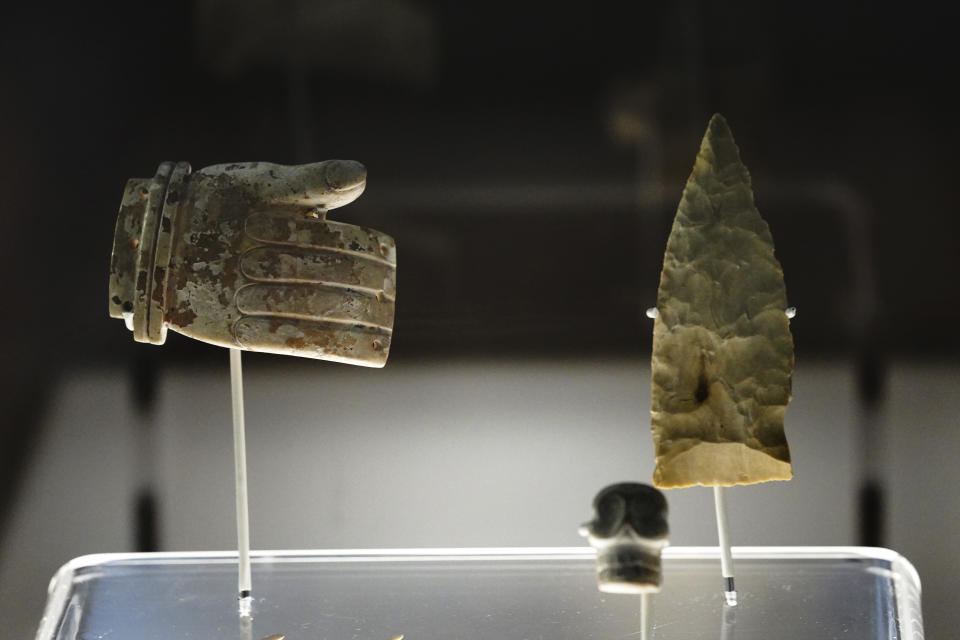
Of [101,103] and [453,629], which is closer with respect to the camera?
[453,629]

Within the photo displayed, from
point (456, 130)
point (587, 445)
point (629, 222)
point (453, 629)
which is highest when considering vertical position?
point (456, 130)

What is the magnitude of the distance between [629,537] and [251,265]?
0.58 metres

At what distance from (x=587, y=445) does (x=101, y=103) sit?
93 centimetres

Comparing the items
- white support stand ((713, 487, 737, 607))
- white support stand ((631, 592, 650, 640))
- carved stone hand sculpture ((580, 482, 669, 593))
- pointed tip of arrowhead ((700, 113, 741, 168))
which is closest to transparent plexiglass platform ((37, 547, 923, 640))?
white support stand ((713, 487, 737, 607))

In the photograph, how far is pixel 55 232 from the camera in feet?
6.93

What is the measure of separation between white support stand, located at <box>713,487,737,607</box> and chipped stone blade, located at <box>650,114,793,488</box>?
9 cm

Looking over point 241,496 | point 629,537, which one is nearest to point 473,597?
point 241,496

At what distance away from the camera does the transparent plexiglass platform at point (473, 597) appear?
1.66 meters

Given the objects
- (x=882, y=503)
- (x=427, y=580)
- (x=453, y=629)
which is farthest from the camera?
(x=882, y=503)

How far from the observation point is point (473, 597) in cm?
176

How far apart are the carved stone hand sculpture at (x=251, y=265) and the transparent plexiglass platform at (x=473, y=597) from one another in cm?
35

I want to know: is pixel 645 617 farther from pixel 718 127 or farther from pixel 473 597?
pixel 718 127

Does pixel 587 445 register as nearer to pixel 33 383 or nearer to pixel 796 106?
pixel 796 106

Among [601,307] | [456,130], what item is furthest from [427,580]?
[456,130]
